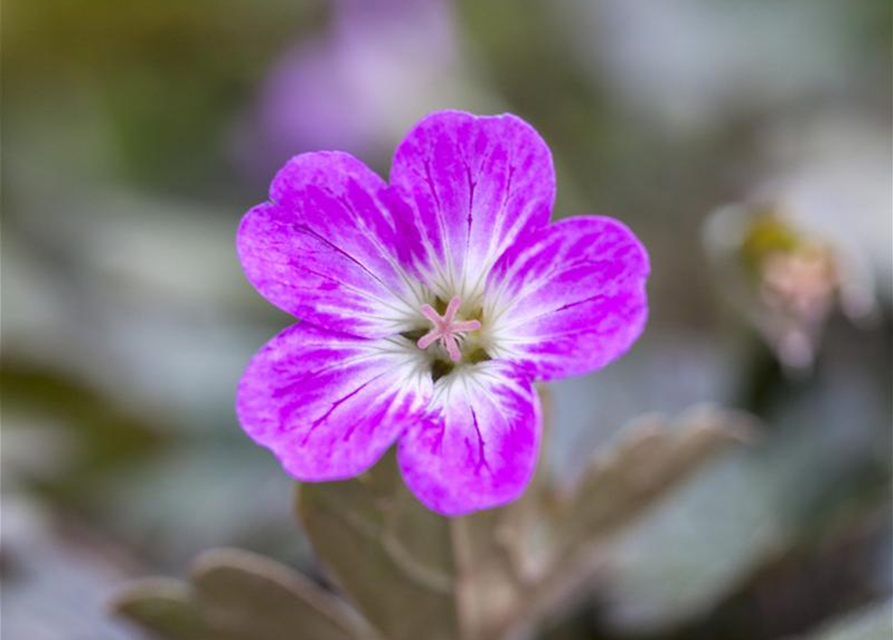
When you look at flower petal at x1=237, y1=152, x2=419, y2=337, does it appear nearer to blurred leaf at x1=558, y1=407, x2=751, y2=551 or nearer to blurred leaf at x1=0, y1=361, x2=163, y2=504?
blurred leaf at x1=558, y1=407, x2=751, y2=551

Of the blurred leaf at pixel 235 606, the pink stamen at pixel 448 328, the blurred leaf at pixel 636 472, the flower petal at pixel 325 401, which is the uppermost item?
the flower petal at pixel 325 401

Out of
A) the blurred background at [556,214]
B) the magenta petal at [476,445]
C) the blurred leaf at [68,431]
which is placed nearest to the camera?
the magenta petal at [476,445]

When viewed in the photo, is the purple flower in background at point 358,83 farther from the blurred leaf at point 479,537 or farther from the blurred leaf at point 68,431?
the blurred leaf at point 479,537

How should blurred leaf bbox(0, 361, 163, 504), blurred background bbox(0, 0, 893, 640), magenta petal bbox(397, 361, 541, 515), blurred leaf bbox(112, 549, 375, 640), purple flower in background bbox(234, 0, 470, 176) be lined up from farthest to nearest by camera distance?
purple flower in background bbox(234, 0, 470, 176) < blurred leaf bbox(0, 361, 163, 504) < blurred background bbox(0, 0, 893, 640) < blurred leaf bbox(112, 549, 375, 640) < magenta petal bbox(397, 361, 541, 515)

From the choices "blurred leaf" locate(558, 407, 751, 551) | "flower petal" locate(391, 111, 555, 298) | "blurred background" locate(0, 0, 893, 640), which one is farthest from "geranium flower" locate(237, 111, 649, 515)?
"blurred background" locate(0, 0, 893, 640)

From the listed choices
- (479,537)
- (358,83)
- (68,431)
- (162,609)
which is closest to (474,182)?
(479,537)

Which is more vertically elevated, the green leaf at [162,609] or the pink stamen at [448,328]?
the pink stamen at [448,328]

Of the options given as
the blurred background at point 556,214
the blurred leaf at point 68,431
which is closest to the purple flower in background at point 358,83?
the blurred background at point 556,214

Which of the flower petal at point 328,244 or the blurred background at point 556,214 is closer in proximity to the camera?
the flower petal at point 328,244
